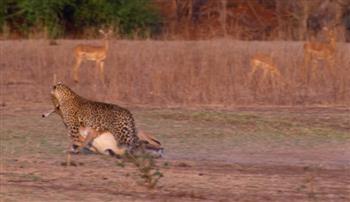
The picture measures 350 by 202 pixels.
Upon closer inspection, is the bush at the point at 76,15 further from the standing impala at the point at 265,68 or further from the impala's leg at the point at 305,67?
the standing impala at the point at 265,68

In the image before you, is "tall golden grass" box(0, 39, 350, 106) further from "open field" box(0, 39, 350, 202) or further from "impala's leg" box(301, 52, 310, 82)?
"impala's leg" box(301, 52, 310, 82)

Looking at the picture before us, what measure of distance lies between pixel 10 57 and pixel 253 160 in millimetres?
12870

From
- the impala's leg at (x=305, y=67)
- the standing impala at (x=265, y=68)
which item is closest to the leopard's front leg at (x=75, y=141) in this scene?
the standing impala at (x=265, y=68)

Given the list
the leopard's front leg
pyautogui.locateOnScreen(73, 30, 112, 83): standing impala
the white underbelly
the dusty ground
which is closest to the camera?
the dusty ground

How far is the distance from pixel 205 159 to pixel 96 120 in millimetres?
1359

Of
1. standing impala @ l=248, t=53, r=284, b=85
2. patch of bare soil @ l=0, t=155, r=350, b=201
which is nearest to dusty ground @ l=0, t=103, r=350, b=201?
patch of bare soil @ l=0, t=155, r=350, b=201

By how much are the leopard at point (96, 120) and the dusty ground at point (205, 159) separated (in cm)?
30

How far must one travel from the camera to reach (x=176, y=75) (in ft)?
73.6

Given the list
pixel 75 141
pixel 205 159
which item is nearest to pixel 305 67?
pixel 205 159

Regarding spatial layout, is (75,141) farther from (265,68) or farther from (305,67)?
(305,67)

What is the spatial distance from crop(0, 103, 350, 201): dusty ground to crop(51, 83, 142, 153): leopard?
30 cm

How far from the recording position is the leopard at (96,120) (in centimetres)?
1327

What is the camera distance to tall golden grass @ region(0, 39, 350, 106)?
66.5ft

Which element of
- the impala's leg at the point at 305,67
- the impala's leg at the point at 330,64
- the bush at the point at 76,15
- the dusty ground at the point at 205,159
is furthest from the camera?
the bush at the point at 76,15
